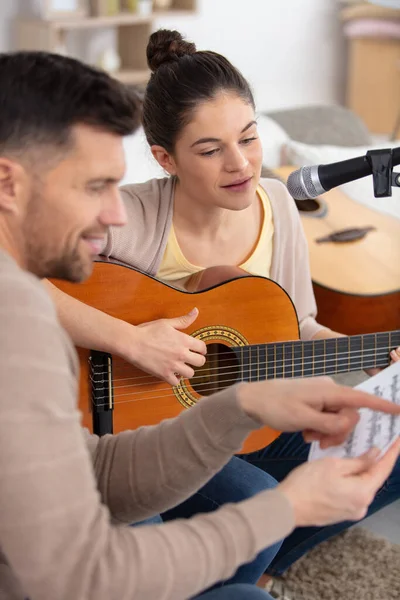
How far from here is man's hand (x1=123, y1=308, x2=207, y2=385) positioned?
4.93 ft

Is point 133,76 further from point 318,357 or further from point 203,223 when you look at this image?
point 318,357

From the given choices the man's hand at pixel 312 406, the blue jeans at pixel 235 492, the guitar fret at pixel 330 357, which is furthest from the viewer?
the guitar fret at pixel 330 357

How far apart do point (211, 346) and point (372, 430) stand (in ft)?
2.17

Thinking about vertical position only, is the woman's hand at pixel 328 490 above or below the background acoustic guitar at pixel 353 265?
above

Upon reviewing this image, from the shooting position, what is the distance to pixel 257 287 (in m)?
1.66

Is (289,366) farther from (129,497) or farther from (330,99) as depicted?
(330,99)

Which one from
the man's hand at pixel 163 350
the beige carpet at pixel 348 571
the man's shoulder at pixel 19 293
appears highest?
the man's shoulder at pixel 19 293

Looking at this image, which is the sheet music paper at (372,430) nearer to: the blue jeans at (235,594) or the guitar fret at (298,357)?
the blue jeans at (235,594)

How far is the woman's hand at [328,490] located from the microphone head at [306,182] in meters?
0.39

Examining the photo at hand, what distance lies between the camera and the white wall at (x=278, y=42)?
14.0 feet

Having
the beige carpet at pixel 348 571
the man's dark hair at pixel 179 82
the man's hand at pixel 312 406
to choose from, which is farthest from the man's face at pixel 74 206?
the beige carpet at pixel 348 571

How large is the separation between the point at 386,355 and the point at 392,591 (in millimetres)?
458

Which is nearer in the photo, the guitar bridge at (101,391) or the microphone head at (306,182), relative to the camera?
the microphone head at (306,182)

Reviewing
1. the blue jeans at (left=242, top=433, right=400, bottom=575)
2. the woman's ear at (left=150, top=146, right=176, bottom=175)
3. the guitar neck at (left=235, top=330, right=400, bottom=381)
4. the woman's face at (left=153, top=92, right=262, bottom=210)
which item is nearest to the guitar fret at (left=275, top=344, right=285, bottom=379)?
the guitar neck at (left=235, top=330, right=400, bottom=381)
